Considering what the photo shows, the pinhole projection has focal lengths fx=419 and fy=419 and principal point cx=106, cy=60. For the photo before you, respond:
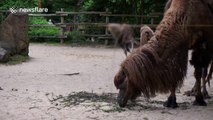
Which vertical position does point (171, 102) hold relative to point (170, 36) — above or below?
below

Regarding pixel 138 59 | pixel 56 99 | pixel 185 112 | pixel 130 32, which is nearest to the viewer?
pixel 130 32

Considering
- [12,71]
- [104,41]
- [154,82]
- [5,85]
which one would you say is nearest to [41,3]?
[104,41]

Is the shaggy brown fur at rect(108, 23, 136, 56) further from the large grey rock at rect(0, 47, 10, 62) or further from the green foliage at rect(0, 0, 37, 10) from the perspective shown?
the green foliage at rect(0, 0, 37, 10)

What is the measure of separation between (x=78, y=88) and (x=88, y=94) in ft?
2.57

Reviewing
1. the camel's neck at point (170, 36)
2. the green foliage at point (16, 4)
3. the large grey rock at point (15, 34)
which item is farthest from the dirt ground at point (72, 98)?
the green foliage at point (16, 4)

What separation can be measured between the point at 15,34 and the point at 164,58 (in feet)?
25.4

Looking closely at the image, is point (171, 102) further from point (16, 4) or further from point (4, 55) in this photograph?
point (16, 4)

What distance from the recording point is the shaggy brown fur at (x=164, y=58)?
4.96 metres

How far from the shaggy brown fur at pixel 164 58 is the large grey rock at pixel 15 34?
23.1 feet

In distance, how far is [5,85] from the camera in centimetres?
764

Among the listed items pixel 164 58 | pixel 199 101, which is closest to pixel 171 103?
pixel 199 101

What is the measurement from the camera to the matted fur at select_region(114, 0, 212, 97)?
495 cm

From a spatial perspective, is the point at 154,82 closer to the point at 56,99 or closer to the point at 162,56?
the point at 162,56

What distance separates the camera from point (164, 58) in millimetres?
5086
